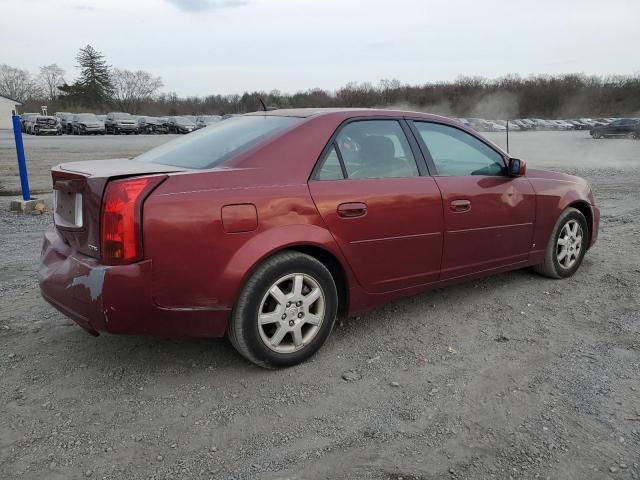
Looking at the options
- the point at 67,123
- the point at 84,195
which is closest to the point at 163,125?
the point at 67,123

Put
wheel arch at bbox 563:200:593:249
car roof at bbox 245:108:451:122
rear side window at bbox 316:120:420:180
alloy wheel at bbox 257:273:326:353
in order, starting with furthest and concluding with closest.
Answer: wheel arch at bbox 563:200:593:249
car roof at bbox 245:108:451:122
rear side window at bbox 316:120:420:180
alloy wheel at bbox 257:273:326:353

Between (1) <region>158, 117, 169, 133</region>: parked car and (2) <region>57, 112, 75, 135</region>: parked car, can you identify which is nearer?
(2) <region>57, 112, 75, 135</region>: parked car

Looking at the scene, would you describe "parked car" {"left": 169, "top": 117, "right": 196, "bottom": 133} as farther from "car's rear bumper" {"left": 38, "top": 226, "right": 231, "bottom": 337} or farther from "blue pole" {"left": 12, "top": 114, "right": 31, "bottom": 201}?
"car's rear bumper" {"left": 38, "top": 226, "right": 231, "bottom": 337}

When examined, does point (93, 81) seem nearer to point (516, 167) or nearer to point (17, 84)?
point (17, 84)

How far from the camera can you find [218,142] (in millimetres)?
3492

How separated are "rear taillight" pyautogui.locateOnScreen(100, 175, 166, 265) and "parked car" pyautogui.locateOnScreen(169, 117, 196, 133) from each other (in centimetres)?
4101

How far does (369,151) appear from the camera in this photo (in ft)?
11.7

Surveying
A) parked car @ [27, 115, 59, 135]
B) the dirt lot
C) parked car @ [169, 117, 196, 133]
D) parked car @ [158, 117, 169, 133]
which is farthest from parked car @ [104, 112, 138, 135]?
the dirt lot

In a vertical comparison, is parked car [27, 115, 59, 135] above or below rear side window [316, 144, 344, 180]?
above

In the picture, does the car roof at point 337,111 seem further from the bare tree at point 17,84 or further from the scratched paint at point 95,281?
the bare tree at point 17,84

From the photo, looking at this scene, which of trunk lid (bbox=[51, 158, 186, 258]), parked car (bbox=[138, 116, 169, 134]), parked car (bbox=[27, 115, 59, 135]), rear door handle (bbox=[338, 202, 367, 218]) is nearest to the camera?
trunk lid (bbox=[51, 158, 186, 258])

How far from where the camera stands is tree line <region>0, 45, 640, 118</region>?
6009 centimetres

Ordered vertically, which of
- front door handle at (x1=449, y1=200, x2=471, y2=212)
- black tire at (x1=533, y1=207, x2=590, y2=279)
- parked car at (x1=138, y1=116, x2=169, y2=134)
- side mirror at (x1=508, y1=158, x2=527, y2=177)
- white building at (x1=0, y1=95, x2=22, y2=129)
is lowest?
black tire at (x1=533, y1=207, x2=590, y2=279)

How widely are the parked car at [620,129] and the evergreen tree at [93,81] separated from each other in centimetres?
6963
